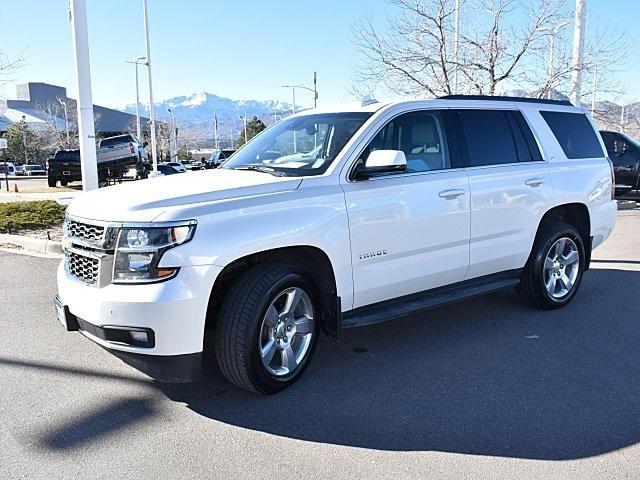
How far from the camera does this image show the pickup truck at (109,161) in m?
21.5

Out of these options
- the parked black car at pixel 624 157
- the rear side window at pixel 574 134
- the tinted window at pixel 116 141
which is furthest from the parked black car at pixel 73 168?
the rear side window at pixel 574 134

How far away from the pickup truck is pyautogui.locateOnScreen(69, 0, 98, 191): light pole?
408 inches

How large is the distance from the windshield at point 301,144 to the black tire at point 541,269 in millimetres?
2286

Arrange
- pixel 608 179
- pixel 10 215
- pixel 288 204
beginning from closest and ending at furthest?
pixel 288 204
pixel 608 179
pixel 10 215

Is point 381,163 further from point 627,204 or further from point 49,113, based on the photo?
point 49,113

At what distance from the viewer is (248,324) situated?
3.51 m

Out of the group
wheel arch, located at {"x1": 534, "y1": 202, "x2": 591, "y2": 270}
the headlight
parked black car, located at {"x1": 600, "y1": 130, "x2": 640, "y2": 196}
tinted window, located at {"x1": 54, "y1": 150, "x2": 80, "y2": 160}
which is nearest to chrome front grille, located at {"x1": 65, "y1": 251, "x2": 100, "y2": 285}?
the headlight

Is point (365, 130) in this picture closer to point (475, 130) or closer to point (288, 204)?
point (288, 204)

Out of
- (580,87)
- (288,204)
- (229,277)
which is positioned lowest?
(229,277)

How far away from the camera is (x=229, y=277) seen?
3793 millimetres

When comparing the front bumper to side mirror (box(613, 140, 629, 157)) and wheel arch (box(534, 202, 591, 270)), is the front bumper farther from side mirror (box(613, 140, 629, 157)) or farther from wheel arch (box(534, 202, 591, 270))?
side mirror (box(613, 140, 629, 157))

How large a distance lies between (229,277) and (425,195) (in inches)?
66.1

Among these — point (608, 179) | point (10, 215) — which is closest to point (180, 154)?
point (10, 215)

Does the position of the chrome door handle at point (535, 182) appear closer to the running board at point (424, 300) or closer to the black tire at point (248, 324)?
the running board at point (424, 300)
